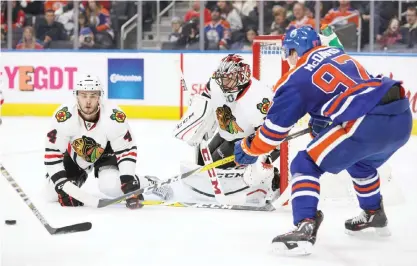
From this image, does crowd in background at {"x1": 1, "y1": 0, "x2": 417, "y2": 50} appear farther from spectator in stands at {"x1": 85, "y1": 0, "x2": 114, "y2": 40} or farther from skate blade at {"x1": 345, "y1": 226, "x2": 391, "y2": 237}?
skate blade at {"x1": 345, "y1": 226, "x2": 391, "y2": 237}

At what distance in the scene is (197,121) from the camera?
444cm

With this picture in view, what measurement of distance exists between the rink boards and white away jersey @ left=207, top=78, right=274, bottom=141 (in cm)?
401

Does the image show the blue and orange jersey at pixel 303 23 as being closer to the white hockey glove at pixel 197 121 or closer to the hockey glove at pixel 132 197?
the white hockey glove at pixel 197 121

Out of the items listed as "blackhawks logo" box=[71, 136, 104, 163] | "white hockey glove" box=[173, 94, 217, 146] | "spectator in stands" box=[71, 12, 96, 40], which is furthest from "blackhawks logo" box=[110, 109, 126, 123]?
"spectator in stands" box=[71, 12, 96, 40]

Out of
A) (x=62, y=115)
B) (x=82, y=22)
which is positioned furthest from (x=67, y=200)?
(x=82, y=22)

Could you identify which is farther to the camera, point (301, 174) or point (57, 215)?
point (57, 215)

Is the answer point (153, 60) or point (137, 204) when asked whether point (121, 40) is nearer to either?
point (153, 60)

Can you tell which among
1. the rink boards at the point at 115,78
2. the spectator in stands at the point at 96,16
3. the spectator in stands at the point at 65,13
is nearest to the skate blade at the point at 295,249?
the rink boards at the point at 115,78

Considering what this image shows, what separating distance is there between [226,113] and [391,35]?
4.31 meters

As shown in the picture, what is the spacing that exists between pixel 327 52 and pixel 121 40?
6.09m

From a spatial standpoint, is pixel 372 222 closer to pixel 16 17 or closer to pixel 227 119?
pixel 227 119

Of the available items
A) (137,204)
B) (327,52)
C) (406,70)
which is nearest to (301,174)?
(327,52)

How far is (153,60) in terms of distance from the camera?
29.1ft

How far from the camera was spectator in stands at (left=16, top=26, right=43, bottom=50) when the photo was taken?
953cm
